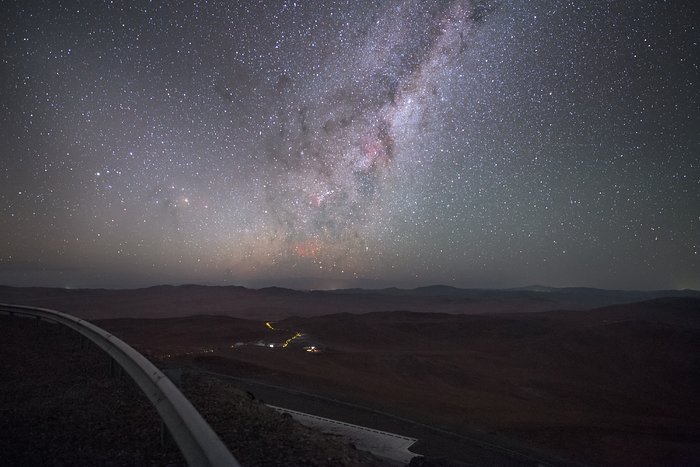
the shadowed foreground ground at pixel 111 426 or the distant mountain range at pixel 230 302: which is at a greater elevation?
the shadowed foreground ground at pixel 111 426

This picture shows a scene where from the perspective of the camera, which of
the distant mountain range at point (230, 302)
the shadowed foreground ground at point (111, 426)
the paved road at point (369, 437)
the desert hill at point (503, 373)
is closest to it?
the shadowed foreground ground at point (111, 426)

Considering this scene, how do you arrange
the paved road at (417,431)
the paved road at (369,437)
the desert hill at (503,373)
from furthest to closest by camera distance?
the desert hill at (503,373)
the paved road at (417,431)
the paved road at (369,437)

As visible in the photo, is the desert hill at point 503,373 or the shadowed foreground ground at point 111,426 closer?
the shadowed foreground ground at point 111,426

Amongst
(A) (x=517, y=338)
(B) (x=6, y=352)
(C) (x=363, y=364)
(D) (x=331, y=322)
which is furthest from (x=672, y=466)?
(D) (x=331, y=322)

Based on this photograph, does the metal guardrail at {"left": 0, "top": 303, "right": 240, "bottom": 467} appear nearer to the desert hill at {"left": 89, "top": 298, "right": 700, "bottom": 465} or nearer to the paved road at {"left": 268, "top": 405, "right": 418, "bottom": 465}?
the paved road at {"left": 268, "top": 405, "right": 418, "bottom": 465}

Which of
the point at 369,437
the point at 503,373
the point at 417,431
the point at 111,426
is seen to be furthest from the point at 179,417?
the point at 503,373

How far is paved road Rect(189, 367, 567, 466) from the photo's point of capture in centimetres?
771

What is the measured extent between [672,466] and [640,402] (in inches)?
502

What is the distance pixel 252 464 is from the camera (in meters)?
3.71

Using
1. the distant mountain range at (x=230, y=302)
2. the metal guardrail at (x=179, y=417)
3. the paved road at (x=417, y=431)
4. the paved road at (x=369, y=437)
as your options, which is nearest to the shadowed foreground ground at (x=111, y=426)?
the metal guardrail at (x=179, y=417)

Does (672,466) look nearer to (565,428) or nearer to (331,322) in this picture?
(565,428)

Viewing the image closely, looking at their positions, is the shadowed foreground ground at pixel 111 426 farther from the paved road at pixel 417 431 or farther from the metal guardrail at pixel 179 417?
the paved road at pixel 417 431

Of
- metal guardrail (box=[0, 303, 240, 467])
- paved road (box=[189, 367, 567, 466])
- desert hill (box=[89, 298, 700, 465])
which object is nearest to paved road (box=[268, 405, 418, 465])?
paved road (box=[189, 367, 567, 466])

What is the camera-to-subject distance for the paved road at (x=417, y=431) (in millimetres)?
7707
